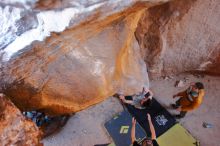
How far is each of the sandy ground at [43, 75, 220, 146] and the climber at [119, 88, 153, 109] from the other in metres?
0.11

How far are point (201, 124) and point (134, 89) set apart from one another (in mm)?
808

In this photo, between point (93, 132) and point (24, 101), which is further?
point (93, 132)

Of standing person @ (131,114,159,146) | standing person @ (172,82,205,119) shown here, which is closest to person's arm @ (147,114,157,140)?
standing person @ (131,114,159,146)

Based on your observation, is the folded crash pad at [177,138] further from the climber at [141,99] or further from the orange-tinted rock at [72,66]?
the orange-tinted rock at [72,66]

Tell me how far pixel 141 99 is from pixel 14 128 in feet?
6.28

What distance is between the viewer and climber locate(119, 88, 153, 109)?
3710 mm

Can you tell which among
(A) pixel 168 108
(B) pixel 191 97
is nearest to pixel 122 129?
(A) pixel 168 108

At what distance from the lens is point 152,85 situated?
3.85 metres

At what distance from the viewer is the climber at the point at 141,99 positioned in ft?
12.2

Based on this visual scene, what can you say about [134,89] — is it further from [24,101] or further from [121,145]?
[24,101]

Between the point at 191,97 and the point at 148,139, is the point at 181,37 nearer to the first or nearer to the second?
the point at 191,97

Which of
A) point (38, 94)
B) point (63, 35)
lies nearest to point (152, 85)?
point (38, 94)

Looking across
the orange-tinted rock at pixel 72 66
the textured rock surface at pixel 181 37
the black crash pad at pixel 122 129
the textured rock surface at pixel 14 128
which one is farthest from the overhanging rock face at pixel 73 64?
the black crash pad at pixel 122 129

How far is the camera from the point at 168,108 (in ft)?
12.4
